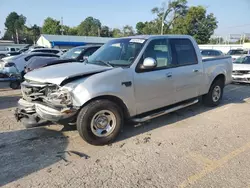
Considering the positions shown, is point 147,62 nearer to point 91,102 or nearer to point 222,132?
point 91,102

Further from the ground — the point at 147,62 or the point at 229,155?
the point at 147,62

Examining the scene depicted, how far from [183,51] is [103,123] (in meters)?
2.64

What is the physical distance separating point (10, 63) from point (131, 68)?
7956mm

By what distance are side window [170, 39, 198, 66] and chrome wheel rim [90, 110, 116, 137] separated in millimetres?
2085

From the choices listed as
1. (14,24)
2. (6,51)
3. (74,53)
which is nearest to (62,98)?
(74,53)

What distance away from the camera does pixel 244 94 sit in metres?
8.36

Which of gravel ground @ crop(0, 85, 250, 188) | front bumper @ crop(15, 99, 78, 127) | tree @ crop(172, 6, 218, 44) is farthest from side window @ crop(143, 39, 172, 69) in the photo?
tree @ crop(172, 6, 218, 44)

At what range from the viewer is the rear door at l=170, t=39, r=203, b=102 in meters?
5.06

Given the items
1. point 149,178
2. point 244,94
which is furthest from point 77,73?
point 244,94

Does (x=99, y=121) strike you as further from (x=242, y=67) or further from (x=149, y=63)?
(x=242, y=67)

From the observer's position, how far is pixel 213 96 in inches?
255

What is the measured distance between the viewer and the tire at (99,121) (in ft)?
12.3

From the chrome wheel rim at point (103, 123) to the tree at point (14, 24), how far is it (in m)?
104

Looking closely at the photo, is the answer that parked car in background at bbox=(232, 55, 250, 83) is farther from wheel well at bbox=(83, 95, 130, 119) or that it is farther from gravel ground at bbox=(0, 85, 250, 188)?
wheel well at bbox=(83, 95, 130, 119)
